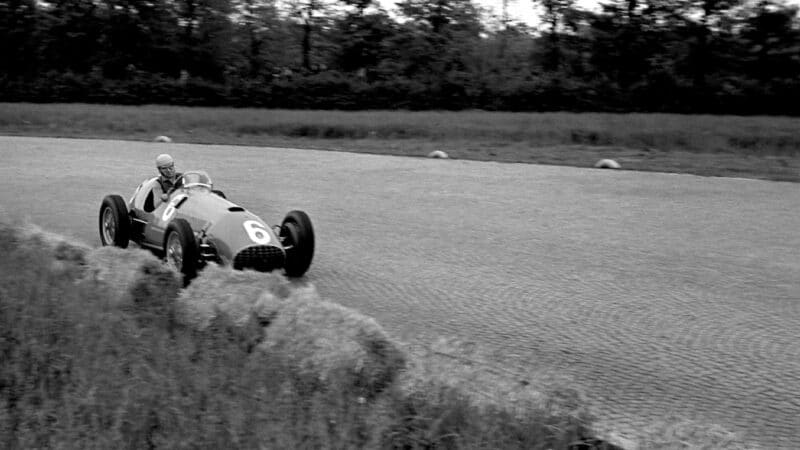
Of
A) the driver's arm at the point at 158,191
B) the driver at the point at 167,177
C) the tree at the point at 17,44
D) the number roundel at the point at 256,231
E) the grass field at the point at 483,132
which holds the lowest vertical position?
the grass field at the point at 483,132

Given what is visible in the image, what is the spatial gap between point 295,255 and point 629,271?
9.90 feet

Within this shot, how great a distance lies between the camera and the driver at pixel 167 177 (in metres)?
9.35

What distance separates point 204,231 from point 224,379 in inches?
137

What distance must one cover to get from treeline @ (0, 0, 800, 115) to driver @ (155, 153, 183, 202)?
28.0 meters

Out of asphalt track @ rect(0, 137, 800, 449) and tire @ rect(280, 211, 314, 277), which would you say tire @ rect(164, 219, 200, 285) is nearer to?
tire @ rect(280, 211, 314, 277)

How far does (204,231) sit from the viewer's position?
8.32m

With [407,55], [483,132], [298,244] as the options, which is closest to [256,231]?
[298,244]

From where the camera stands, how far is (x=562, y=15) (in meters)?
50.2

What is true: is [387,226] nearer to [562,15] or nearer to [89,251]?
[89,251]

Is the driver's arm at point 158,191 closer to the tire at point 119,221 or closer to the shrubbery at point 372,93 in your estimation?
the tire at point 119,221

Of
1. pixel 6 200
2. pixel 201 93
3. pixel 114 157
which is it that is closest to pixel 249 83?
pixel 201 93

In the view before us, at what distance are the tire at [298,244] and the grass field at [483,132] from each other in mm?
10616

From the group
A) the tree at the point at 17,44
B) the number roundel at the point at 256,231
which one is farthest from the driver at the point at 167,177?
the tree at the point at 17,44

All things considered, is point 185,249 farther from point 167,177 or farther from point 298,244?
point 167,177
